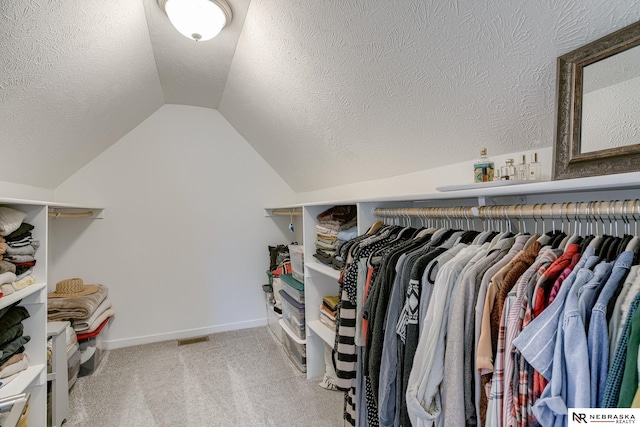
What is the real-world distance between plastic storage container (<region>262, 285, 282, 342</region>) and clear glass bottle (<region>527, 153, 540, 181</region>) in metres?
2.28

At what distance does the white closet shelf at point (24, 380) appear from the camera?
1.32 metres

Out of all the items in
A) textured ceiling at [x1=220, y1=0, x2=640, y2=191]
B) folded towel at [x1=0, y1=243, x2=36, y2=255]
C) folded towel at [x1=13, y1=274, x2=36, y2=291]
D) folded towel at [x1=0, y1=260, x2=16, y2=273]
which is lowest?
folded towel at [x1=13, y1=274, x2=36, y2=291]

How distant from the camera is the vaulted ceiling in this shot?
0.96m

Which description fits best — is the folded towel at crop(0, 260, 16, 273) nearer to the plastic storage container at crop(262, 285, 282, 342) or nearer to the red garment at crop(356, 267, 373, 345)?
the red garment at crop(356, 267, 373, 345)

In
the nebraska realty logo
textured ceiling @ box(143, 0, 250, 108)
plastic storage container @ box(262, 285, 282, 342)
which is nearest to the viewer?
the nebraska realty logo

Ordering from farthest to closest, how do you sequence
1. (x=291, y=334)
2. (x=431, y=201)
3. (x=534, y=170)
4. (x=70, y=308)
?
(x=291, y=334), (x=70, y=308), (x=431, y=201), (x=534, y=170)

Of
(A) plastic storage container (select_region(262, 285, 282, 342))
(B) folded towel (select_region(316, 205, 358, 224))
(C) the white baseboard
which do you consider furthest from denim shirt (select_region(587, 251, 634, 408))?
(C) the white baseboard

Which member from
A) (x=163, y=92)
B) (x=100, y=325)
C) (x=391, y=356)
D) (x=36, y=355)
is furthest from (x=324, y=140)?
(x=100, y=325)

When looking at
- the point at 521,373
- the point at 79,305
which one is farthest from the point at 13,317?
the point at 521,373

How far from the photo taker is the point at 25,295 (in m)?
1.39

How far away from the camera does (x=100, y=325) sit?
2.55 metres

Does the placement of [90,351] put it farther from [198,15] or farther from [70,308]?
[198,15]

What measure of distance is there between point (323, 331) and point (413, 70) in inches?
63.2

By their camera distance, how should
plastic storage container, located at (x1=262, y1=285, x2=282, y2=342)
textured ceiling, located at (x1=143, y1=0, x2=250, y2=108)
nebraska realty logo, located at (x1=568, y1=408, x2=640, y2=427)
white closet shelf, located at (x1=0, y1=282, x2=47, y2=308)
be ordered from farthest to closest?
plastic storage container, located at (x1=262, y1=285, x2=282, y2=342) < textured ceiling, located at (x1=143, y1=0, x2=250, y2=108) < white closet shelf, located at (x1=0, y1=282, x2=47, y2=308) < nebraska realty logo, located at (x1=568, y1=408, x2=640, y2=427)
